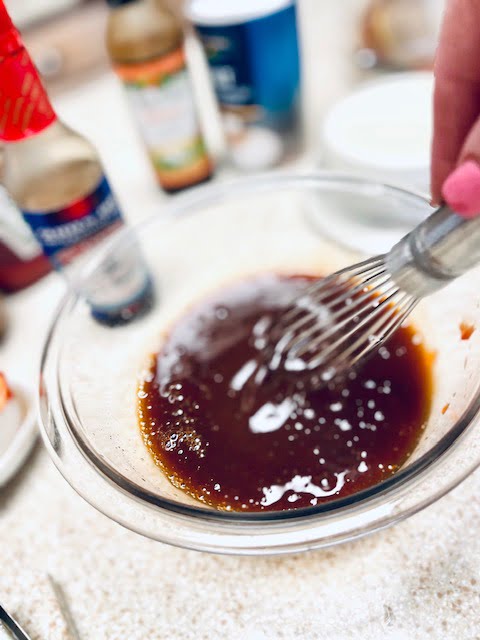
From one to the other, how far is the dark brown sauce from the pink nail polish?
0.75 feet

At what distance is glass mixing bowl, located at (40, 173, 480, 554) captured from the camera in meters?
0.41

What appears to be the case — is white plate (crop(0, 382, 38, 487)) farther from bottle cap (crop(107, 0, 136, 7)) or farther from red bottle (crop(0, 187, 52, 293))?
bottle cap (crop(107, 0, 136, 7))

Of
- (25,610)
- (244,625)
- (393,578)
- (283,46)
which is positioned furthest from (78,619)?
(283,46)

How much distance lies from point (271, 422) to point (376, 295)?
0.17m

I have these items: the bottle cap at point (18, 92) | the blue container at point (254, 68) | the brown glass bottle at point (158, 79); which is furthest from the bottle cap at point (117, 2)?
the bottle cap at point (18, 92)

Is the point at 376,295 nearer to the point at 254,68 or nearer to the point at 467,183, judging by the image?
the point at 467,183

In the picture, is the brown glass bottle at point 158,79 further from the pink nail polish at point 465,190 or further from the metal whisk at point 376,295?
the pink nail polish at point 465,190

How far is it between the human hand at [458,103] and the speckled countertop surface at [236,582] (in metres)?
0.30

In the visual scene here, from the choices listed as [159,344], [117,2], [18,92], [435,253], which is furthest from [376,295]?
[117,2]

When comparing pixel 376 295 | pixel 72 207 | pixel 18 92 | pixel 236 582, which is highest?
pixel 18 92

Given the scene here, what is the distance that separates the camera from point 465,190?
369mm

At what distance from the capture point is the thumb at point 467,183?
36cm

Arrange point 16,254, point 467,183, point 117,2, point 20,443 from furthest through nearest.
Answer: point 16,254
point 117,2
point 20,443
point 467,183

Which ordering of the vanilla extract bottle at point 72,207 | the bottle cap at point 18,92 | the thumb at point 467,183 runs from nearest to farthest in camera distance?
the thumb at point 467,183
the bottle cap at point 18,92
the vanilla extract bottle at point 72,207
